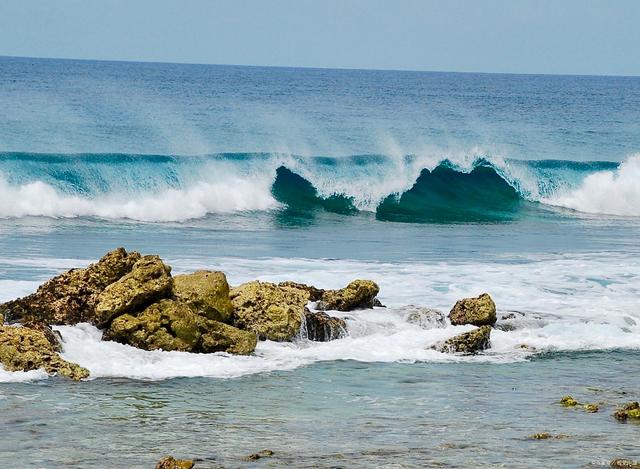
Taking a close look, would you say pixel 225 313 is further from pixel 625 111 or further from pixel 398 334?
pixel 625 111

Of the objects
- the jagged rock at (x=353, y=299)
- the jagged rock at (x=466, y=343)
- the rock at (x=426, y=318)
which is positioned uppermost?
the jagged rock at (x=353, y=299)

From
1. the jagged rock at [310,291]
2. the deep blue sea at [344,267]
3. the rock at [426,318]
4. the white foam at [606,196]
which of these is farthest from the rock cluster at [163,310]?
the white foam at [606,196]

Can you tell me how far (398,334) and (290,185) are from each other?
20.7 metres

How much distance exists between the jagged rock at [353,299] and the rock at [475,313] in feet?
3.65

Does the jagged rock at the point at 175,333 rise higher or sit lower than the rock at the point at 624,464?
higher

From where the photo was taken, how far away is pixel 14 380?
11.1 metres

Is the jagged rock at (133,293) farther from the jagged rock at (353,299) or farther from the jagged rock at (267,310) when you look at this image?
the jagged rock at (353,299)

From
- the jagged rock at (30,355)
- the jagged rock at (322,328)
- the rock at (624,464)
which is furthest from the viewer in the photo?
the jagged rock at (322,328)

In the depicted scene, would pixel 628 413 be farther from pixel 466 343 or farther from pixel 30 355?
pixel 30 355

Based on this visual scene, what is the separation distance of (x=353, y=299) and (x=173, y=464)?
21.9 feet

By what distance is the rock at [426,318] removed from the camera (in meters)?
14.4

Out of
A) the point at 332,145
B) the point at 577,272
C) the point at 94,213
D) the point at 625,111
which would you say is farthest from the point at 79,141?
the point at 625,111

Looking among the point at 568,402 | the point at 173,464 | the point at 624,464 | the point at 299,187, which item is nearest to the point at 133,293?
the point at 173,464

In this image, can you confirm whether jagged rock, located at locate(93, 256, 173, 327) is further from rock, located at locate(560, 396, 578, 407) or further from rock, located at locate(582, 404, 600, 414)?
rock, located at locate(582, 404, 600, 414)
